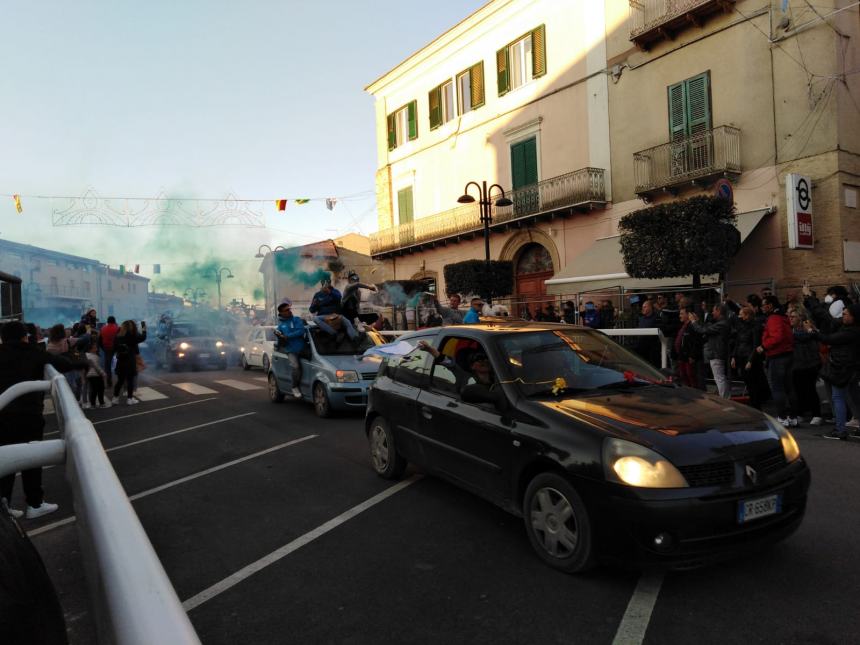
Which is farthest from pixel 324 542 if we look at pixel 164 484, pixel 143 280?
pixel 143 280

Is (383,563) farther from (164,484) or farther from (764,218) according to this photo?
(764,218)

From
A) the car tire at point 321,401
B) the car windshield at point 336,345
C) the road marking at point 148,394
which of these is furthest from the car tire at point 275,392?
the road marking at point 148,394

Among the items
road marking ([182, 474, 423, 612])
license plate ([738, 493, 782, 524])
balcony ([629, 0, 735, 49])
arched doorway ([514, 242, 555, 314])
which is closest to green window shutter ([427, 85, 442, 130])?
arched doorway ([514, 242, 555, 314])

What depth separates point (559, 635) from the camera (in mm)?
2984

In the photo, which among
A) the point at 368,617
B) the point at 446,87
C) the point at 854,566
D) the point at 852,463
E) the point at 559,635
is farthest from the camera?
the point at 446,87

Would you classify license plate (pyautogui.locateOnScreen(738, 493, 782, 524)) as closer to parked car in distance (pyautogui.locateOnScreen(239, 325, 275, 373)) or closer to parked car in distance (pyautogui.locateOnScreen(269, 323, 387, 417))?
parked car in distance (pyautogui.locateOnScreen(269, 323, 387, 417))

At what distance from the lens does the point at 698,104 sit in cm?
1590

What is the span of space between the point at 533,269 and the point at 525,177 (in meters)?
3.28

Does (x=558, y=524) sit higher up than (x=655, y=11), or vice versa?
(x=655, y=11)

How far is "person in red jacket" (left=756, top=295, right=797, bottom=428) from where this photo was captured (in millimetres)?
7840

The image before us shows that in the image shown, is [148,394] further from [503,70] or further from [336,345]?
[503,70]

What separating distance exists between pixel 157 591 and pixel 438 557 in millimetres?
3304

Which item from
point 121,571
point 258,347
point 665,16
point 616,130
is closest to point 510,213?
point 616,130

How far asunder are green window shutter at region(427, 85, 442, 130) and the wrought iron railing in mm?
9501
